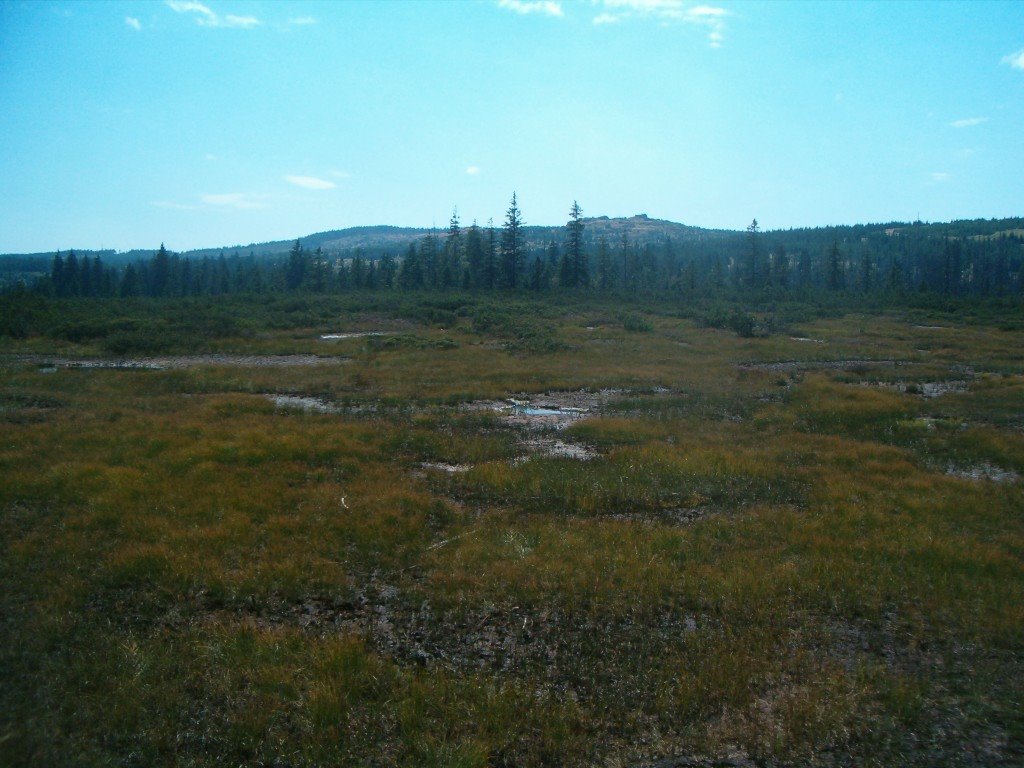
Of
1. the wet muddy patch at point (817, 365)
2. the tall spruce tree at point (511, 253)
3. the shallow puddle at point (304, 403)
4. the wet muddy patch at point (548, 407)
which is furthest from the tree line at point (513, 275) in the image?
the shallow puddle at point (304, 403)

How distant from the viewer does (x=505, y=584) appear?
9.27 meters

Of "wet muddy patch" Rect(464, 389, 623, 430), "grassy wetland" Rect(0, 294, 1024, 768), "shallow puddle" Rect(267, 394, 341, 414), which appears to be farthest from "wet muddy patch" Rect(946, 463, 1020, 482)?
"shallow puddle" Rect(267, 394, 341, 414)

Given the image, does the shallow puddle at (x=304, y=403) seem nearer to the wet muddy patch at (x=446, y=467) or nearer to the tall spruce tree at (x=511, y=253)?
the wet muddy patch at (x=446, y=467)

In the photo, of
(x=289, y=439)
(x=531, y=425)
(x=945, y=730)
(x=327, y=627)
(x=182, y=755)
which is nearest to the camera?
(x=182, y=755)

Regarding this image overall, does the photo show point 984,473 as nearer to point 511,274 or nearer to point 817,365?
point 817,365

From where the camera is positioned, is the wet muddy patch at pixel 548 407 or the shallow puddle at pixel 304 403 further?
the shallow puddle at pixel 304 403

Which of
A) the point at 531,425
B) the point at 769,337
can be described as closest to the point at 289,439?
the point at 531,425

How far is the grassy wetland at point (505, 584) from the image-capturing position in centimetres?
634

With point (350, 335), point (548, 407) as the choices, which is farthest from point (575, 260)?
point (548, 407)

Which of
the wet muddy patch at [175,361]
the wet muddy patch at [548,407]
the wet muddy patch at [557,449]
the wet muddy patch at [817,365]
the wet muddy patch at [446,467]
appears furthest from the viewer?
the wet muddy patch at [817,365]

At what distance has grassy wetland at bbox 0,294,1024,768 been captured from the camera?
634 centimetres

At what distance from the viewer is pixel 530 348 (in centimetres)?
3909

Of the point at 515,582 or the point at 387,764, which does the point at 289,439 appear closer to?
the point at 515,582

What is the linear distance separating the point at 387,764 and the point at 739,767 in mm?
3263
